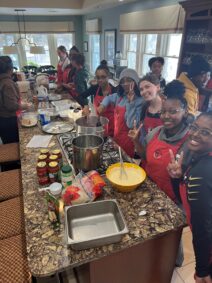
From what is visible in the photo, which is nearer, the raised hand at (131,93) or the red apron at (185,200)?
the red apron at (185,200)

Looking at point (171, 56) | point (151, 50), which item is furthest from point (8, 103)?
point (151, 50)

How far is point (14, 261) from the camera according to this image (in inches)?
42.3

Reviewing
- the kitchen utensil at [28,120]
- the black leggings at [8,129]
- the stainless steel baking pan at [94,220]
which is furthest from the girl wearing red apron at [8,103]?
the stainless steel baking pan at [94,220]

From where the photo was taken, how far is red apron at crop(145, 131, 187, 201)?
120cm

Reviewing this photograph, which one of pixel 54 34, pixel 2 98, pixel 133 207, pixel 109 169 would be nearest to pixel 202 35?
pixel 109 169

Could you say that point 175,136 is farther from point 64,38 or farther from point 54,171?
point 64,38

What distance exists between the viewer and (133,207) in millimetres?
1078

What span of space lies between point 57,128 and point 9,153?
54 cm

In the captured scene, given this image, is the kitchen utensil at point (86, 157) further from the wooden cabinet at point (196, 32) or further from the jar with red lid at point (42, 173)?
the wooden cabinet at point (196, 32)

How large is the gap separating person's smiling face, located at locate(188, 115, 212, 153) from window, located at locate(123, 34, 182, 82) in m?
2.06

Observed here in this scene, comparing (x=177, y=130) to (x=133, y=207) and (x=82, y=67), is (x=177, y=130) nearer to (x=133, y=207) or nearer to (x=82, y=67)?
(x=133, y=207)

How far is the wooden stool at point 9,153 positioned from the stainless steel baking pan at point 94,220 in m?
1.22

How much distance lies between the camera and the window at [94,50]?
6106mm

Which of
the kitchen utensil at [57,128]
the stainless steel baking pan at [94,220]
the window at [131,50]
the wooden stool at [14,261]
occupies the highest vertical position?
the window at [131,50]
